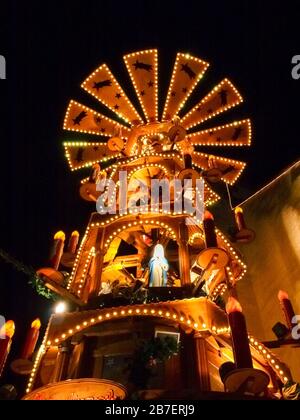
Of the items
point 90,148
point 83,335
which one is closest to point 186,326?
point 83,335

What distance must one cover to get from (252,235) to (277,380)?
4164 mm

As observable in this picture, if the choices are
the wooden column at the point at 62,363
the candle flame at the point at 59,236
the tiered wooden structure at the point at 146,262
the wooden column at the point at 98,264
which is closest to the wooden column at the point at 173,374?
the tiered wooden structure at the point at 146,262

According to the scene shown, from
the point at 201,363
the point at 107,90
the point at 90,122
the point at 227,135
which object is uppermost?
the point at 107,90

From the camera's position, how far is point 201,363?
927 cm

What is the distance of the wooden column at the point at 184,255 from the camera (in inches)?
452

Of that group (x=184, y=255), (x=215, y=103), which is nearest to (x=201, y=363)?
(x=184, y=255)

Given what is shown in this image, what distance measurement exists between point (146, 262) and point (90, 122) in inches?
304

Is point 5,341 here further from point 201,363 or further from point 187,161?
point 187,161

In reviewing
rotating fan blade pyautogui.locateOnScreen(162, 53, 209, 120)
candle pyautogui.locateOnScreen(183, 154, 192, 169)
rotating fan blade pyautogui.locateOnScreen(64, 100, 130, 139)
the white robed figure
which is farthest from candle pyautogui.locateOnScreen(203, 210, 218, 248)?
rotating fan blade pyautogui.locateOnScreen(162, 53, 209, 120)

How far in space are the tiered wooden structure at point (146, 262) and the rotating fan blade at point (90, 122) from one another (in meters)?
0.04

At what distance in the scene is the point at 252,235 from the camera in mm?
13070

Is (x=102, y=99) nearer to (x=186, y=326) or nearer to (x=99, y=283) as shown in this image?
(x=99, y=283)

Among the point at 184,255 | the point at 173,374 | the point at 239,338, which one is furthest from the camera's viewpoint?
the point at 184,255

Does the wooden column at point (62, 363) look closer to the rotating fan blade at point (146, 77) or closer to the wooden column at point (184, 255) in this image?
the wooden column at point (184, 255)
